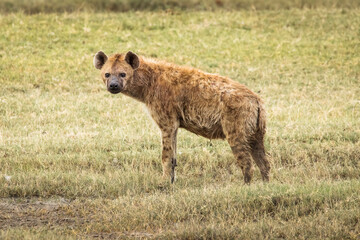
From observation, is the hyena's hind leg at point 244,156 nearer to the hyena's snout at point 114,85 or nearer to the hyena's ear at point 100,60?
the hyena's snout at point 114,85

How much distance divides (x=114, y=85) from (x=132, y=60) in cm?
38

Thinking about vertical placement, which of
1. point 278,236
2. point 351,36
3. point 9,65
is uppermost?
point 351,36

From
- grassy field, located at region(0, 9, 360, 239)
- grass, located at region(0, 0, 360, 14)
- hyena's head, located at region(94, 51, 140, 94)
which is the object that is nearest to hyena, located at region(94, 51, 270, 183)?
hyena's head, located at region(94, 51, 140, 94)

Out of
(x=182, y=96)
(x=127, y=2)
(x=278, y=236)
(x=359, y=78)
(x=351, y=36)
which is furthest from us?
(x=127, y=2)

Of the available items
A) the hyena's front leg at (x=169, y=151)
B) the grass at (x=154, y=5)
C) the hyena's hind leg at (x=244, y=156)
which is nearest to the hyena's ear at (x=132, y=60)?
the hyena's front leg at (x=169, y=151)

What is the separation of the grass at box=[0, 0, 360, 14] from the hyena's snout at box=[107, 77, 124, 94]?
11433 mm

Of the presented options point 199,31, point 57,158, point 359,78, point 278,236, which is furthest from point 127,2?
point 278,236

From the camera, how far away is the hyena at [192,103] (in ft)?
21.2

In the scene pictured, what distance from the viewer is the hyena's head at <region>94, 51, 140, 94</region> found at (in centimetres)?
697

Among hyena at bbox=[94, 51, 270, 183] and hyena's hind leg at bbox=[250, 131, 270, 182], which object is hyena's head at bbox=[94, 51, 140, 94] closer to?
hyena at bbox=[94, 51, 270, 183]

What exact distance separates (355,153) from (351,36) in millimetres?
9530

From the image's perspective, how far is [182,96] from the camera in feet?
22.5

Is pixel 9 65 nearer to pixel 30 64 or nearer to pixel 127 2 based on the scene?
pixel 30 64

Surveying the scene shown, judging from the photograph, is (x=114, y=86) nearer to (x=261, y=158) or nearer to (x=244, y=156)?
(x=244, y=156)
